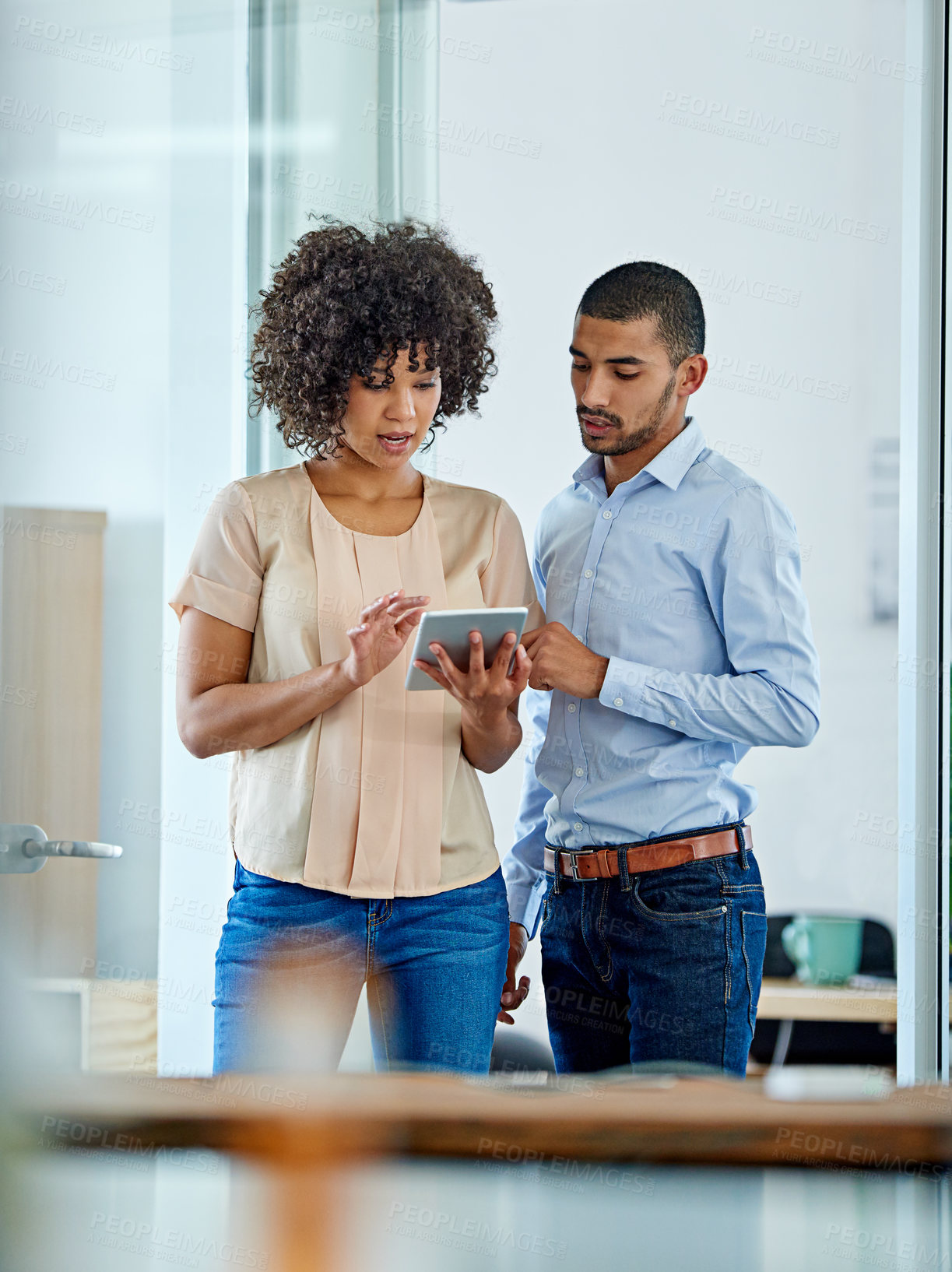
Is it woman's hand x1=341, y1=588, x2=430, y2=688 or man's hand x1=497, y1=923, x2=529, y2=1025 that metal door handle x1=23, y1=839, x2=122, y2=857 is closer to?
woman's hand x1=341, y1=588, x2=430, y2=688

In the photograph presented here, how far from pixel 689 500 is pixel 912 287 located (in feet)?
2.83

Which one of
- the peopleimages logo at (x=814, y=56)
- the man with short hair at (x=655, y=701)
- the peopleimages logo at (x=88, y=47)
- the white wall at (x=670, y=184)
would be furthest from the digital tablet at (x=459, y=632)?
the peopleimages logo at (x=814, y=56)

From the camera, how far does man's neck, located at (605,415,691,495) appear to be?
1.43 meters

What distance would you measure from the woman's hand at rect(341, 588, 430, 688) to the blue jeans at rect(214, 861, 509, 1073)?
0.24 metres

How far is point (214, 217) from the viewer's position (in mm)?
1871

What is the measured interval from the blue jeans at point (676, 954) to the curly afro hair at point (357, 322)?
0.62m

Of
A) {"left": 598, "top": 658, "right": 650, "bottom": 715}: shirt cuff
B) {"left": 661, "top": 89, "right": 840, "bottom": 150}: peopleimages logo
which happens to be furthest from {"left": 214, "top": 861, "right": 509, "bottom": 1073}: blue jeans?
{"left": 661, "top": 89, "right": 840, "bottom": 150}: peopleimages logo

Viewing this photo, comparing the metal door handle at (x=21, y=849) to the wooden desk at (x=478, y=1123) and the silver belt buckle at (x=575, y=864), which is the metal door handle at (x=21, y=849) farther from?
the silver belt buckle at (x=575, y=864)

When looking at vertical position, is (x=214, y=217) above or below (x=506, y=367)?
above

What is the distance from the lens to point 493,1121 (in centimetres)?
29

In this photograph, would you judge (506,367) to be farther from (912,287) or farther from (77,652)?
(77,652)

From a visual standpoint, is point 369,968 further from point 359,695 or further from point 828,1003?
point 828,1003

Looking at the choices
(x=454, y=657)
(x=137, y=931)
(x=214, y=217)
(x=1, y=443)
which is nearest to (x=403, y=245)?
(x=454, y=657)

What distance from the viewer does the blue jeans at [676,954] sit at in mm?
1292
